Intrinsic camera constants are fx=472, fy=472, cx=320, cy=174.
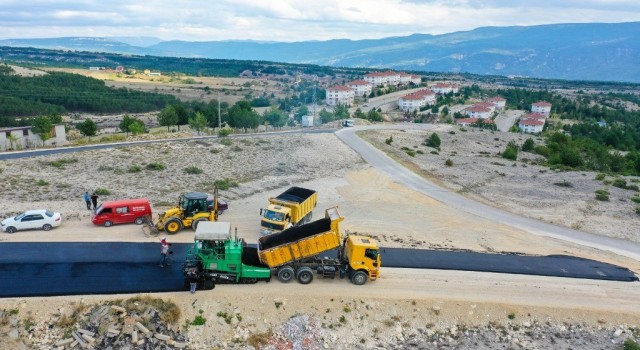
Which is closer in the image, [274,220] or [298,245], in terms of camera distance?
[298,245]

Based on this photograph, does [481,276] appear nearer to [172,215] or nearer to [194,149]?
[172,215]

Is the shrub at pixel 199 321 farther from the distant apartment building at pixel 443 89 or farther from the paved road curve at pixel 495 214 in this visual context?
the distant apartment building at pixel 443 89

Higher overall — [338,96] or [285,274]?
[285,274]

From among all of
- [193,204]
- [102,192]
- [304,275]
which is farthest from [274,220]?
[102,192]

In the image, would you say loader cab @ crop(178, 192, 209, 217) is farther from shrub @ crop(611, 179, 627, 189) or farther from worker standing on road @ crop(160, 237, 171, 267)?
shrub @ crop(611, 179, 627, 189)

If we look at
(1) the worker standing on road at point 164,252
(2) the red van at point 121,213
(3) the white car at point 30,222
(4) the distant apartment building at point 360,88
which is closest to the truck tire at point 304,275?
(1) the worker standing on road at point 164,252

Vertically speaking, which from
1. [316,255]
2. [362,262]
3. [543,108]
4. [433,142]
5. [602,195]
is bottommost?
[543,108]

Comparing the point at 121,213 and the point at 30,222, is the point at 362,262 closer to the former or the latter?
the point at 121,213
